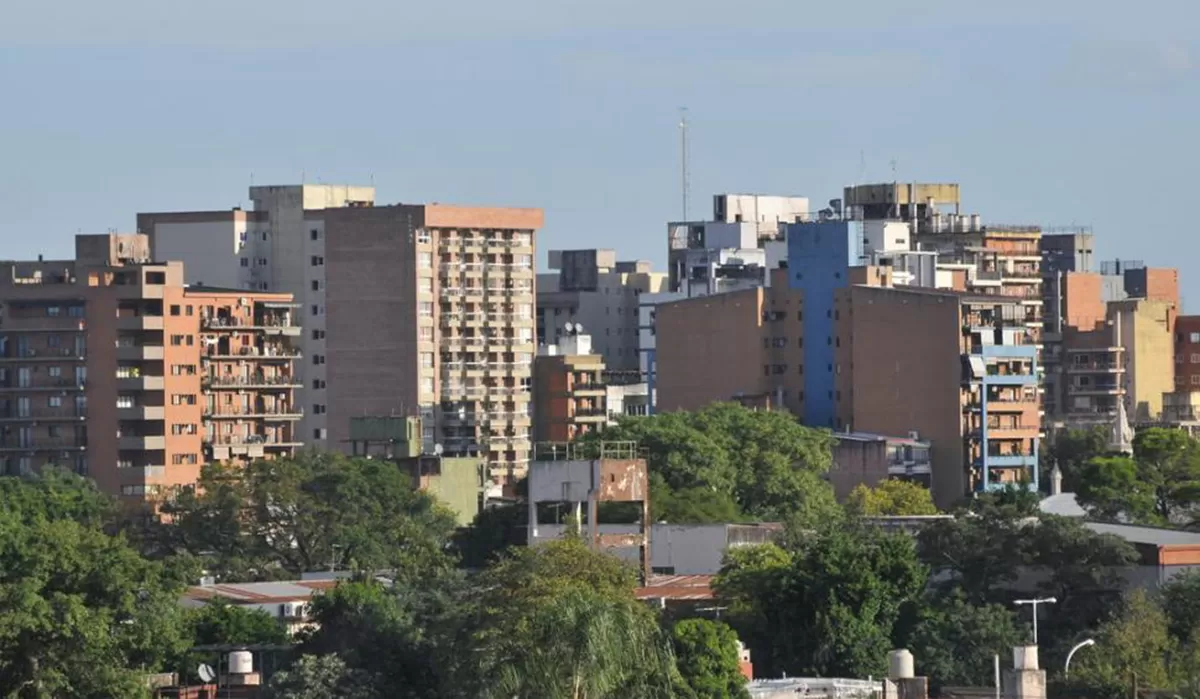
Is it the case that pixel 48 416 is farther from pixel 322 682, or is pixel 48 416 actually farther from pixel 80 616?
pixel 80 616

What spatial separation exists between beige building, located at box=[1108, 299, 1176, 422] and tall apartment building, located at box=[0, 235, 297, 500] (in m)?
60.4

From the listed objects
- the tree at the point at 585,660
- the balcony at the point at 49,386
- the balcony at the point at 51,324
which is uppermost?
the balcony at the point at 51,324

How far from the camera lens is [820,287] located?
15150 cm

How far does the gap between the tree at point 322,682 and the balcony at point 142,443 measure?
65.4 metres

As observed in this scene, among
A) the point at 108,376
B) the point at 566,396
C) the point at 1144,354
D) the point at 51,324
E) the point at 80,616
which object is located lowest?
the point at 80,616

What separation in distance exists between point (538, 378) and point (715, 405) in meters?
27.6

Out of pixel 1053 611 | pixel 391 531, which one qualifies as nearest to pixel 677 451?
pixel 391 531

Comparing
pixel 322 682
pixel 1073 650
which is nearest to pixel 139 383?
pixel 322 682

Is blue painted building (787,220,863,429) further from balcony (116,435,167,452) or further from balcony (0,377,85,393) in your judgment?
balcony (0,377,85,393)

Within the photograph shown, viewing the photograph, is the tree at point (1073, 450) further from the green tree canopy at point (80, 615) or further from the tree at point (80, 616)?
the tree at point (80, 616)

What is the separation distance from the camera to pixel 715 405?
132 meters

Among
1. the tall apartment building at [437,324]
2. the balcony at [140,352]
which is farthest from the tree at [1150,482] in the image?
the balcony at [140,352]

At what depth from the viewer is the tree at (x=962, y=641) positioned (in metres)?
77.8

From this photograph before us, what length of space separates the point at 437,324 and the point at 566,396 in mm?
7425
